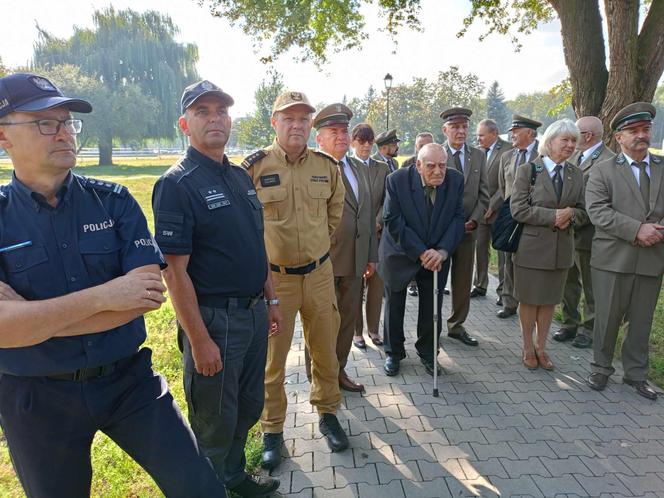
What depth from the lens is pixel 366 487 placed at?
8.74ft

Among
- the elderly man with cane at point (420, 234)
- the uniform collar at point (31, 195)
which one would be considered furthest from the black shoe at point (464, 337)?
the uniform collar at point (31, 195)

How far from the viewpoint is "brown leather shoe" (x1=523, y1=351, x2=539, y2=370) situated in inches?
167

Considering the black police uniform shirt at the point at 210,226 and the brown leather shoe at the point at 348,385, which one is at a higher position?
the black police uniform shirt at the point at 210,226

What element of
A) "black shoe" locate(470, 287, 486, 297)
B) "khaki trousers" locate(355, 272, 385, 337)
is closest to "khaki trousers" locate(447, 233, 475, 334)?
"khaki trousers" locate(355, 272, 385, 337)

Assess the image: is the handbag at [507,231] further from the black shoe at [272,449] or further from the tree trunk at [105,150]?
the tree trunk at [105,150]

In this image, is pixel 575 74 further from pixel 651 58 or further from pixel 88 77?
pixel 88 77

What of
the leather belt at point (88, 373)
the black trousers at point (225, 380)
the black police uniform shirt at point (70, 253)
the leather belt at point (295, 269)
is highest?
the black police uniform shirt at point (70, 253)

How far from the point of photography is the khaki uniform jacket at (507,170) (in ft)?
18.1

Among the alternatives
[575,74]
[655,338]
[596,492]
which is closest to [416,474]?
[596,492]

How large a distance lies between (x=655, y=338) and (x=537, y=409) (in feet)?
8.29

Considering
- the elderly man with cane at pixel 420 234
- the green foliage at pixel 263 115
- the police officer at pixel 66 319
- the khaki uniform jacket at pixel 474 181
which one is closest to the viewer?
the police officer at pixel 66 319

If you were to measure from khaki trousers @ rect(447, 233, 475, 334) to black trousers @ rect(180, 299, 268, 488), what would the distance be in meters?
2.92

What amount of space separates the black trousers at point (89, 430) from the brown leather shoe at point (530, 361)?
339 cm

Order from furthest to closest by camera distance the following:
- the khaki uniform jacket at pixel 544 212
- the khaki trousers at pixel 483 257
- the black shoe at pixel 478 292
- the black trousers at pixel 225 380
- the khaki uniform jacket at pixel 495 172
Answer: the black shoe at pixel 478 292 < the khaki trousers at pixel 483 257 < the khaki uniform jacket at pixel 495 172 < the khaki uniform jacket at pixel 544 212 < the black trousers at pixel 225 380
